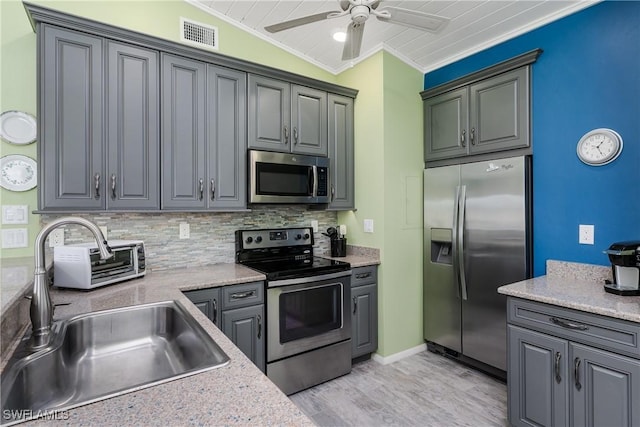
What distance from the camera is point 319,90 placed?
299 cm

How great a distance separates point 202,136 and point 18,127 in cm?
108

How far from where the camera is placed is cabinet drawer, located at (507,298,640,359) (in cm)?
154

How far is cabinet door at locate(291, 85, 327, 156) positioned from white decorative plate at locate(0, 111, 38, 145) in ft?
5.77

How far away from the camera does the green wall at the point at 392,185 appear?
9.77ft

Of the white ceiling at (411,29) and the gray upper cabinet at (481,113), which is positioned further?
the gray upper cabinet at (481,113)

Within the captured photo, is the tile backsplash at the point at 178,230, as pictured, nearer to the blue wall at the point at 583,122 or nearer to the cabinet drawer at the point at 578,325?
the cabinet drawer at the point at 578,325

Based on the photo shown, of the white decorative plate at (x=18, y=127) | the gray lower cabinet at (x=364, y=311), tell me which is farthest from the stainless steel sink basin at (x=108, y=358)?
the gray lower cabinet at (x=364, y=311)

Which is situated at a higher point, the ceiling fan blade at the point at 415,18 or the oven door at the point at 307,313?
the ceiling fan blade at the point at 415,18

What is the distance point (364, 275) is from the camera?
2912 millimetres

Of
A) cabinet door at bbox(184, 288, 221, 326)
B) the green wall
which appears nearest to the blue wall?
the green wall

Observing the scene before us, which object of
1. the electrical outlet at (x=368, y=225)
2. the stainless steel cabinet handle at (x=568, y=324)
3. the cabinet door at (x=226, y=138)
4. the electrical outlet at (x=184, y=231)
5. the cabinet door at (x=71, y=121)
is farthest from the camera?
the electrical outlet at (x=368, y=225)

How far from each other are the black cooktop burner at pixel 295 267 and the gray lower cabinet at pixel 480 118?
1.44 metres

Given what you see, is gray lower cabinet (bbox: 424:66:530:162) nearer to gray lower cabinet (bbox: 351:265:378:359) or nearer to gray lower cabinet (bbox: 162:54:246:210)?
gray lower cabinet (bbox: 351:265:378:359)

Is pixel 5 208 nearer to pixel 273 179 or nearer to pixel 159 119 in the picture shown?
pixel 159 119
